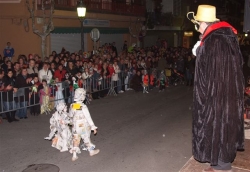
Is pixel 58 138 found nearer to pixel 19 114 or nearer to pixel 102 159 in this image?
pixel 102 159

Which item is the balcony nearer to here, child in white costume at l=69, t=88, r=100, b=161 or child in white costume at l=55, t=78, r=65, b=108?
child in white costume at l=55, t=78, r=65, b=108

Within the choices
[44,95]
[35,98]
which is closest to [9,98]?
[35,98]

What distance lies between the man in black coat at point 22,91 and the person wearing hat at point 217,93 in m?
7.06

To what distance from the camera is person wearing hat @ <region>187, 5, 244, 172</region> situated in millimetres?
A: 4309

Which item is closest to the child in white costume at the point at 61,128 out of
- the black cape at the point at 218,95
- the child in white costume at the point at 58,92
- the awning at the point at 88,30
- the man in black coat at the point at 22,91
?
the man in black coat at the point at 22,91

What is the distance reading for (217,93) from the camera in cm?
432

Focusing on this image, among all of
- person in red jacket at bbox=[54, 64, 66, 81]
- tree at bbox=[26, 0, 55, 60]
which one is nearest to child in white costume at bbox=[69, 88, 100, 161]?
person in red jacket at bbox=[54, 64, 66, 81]

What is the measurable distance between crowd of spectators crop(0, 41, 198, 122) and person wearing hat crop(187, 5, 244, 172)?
697 centimetres

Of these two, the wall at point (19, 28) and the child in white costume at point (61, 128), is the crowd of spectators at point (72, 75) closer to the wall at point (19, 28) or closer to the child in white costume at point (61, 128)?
the wall at point (19, 28)

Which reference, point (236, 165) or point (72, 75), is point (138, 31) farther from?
point (236, 165)

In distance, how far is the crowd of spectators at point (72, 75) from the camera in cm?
1042

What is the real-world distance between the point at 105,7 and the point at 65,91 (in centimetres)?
1405

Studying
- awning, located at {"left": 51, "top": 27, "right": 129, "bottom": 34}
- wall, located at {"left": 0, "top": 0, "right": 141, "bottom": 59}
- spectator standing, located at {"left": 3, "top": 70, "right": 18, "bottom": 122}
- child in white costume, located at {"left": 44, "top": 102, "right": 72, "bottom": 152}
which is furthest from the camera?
awning, located at {"left": 51, "top": 27, "right": 129, "bottom": 34}

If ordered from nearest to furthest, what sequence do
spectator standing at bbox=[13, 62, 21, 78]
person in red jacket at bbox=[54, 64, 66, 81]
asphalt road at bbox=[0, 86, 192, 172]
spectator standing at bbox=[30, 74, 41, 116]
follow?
1. asphalt road at bbox=[0, 86, 192, 172]
2. spectator standing at bbox=[30, 74, 41, 116]
3. spectator standing at bbox=[13, 62, 21, 78]
4. person in red jacket at bbox=[54, 64, 66, 81]
